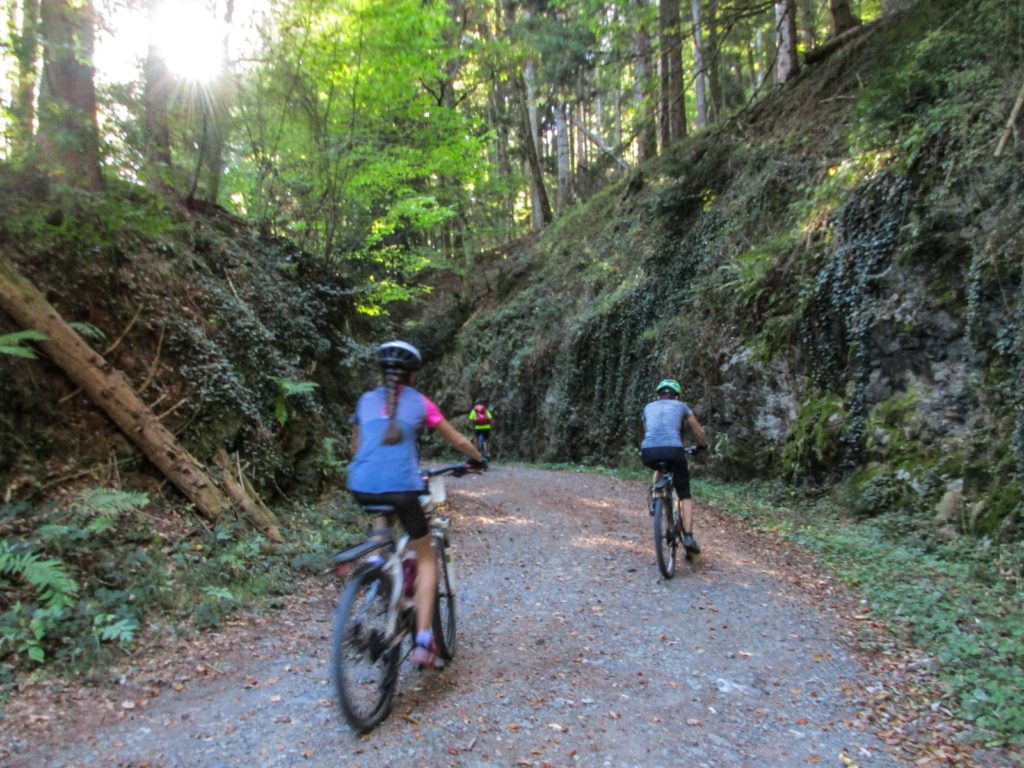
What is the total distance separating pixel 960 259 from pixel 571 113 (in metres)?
24.2

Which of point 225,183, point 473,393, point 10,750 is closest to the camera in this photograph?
point 10,750

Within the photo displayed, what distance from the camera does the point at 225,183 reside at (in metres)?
14.0

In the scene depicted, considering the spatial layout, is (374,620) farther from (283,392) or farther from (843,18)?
(843,18)

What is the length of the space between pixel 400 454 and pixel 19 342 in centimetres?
416

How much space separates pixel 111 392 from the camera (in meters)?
6.32

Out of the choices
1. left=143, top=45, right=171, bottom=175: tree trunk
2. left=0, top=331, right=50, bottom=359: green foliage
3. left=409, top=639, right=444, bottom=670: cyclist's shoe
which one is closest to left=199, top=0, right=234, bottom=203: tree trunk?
left=143, top=45, right=171, bottom=175: tree trunk

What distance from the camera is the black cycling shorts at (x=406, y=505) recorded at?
3877 mm

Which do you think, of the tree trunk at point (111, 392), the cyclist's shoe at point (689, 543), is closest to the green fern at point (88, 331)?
the tree trunk at point (111, 392)

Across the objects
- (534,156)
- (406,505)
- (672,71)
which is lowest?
(406,505)

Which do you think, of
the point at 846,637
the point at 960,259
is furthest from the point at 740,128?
the point at 846,637

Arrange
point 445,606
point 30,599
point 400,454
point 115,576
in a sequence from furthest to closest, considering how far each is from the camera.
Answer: point 115,576 → point 445,606 → point 30,599 → point 400,454

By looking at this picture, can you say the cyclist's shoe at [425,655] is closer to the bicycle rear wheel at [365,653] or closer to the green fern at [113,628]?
the bicycle rear wheel at [365,653]

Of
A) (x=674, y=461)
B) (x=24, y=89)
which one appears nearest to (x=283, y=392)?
(x=24, y=89)

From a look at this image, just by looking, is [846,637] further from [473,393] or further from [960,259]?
[473,393]
